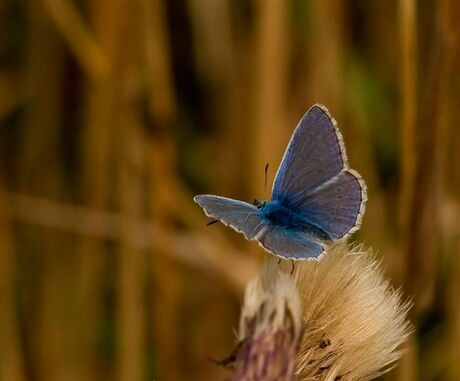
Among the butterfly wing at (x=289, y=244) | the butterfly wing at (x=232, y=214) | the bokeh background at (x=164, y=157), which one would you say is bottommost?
the butterfly wing at (x=289, y=244)

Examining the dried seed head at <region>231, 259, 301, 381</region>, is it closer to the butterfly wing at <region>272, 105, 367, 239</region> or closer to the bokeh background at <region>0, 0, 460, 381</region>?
the butterfly wing at <region>272, 105, 367, 239</region>

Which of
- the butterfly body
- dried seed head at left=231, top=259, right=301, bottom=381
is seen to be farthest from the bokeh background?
dried seed head at left=231, top=259, right=301, bottom=381

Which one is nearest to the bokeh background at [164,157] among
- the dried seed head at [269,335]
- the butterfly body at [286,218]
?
the butterfly body at [286,218]

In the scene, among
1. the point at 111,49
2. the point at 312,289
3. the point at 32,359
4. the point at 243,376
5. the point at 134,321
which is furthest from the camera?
the point at 32,359

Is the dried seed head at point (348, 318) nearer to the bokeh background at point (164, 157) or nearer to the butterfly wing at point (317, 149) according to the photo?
the butterfly wing at point (317, 149)

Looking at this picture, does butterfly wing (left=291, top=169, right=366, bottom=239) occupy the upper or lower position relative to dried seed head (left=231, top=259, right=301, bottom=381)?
upper

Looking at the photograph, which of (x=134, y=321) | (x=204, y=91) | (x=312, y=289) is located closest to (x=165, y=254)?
(x=134, y=321)

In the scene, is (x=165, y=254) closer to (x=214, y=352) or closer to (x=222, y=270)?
(x=222, y=270)

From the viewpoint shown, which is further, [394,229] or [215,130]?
[215,130]
